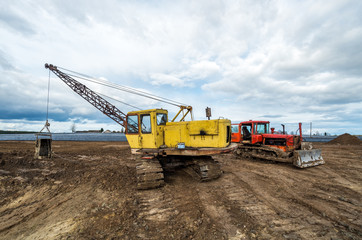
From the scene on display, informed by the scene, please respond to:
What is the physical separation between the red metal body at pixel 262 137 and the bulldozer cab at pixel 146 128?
27.5 ft

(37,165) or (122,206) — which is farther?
(37,165)

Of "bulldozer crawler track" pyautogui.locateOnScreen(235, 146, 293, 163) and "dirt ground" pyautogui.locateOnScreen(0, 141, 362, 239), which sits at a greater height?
"bulldozer crawler track" pyautogui.locateOnScreen(235, 146, 293, 163)

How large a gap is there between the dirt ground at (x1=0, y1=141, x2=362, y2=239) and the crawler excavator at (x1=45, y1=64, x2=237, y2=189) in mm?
598

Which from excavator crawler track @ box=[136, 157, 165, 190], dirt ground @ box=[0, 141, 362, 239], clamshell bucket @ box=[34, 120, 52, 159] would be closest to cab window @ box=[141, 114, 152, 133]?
excavator crawler track @ box=[136, 157, 165, 190]

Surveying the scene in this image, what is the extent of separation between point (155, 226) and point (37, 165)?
1136 centimetres

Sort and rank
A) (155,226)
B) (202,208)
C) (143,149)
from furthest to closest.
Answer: (143,149) → (202,208) → (155,226)

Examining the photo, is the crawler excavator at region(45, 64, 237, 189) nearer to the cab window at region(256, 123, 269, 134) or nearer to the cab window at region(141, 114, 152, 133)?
the cab window at region(141, 114, 152, 133)

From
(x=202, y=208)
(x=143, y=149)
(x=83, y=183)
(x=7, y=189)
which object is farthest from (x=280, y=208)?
(x=7, y=189)

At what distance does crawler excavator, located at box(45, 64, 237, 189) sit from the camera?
24.3 ft

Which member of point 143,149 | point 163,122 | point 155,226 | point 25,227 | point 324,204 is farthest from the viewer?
point 163,122

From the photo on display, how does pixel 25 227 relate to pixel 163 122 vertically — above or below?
below

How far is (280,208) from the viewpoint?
548 centimetres

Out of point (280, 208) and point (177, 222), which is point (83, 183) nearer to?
point (177, 222)

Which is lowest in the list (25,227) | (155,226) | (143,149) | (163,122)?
(25,227)
